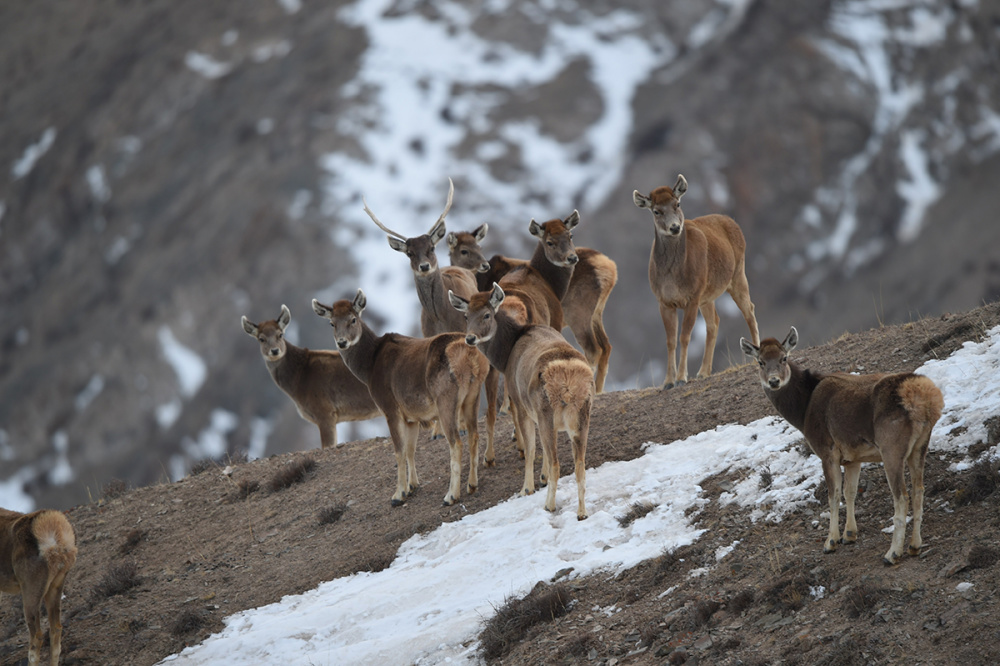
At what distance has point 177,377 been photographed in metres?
77.0

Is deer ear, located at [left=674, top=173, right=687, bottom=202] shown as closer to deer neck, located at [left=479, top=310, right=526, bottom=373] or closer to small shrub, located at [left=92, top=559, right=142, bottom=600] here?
deer neck, located at [left=479, top=310, right=526, bottom=373]

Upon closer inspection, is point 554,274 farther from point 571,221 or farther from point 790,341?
point 790,341

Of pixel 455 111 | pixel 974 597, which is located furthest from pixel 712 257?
pixel 455 111

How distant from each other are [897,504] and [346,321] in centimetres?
778

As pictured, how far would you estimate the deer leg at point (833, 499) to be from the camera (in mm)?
8859

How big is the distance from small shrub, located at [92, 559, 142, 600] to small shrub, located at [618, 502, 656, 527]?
6130 mm

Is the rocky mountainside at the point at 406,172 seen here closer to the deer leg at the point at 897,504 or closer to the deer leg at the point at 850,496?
the deer leg at the point at 850,496

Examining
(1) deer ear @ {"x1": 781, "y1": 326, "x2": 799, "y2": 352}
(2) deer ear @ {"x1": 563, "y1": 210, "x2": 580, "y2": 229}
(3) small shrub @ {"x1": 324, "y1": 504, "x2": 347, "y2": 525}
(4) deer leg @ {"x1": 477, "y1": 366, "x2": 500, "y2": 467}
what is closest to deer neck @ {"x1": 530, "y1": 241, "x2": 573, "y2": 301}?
(2) deer ear @ {"x1": 563, "y1": 210, "x2": 580, "y2": 229}

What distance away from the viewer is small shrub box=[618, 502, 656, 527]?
1089 centimetres

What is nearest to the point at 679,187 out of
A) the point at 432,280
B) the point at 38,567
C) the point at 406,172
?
the point at 432,280

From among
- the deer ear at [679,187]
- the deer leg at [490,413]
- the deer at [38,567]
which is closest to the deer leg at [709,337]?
the deer ear at [679,187]

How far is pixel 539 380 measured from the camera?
11.5 meters

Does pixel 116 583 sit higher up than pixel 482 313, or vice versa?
pixel 482 313

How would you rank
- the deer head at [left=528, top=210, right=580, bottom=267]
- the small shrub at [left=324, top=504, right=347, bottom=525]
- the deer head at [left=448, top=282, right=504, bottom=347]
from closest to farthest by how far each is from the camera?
the deer head at [left=448, top=282, right=504, bottom=347] → the small shrub at [left=324, top=504, right=347, bottom=525] → the deer head at [left=528, top=210, right=580, bottom=267]
